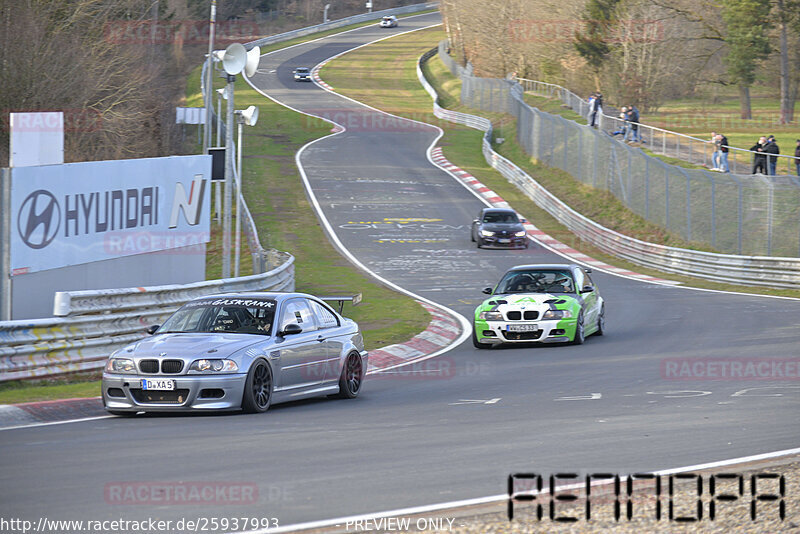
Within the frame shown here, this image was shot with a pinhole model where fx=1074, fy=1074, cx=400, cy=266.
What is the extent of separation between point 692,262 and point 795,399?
67.3 feet

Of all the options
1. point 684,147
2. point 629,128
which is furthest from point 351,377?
point 629,128

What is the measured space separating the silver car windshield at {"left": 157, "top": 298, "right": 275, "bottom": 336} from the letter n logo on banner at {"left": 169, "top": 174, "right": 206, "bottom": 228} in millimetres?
7363

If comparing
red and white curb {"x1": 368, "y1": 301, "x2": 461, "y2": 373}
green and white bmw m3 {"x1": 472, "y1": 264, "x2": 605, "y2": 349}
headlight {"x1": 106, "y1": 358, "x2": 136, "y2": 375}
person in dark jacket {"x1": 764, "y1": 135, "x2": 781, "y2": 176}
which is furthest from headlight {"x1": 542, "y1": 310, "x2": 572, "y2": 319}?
person in dark jacket {"x1": 764, "y1": 135, "x2": 781, "y2": 176}

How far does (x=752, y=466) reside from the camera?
316 inches

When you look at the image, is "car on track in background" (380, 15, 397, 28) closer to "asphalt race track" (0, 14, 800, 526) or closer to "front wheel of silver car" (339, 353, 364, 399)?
"asphalt race track" (0, 14, 800, 526)

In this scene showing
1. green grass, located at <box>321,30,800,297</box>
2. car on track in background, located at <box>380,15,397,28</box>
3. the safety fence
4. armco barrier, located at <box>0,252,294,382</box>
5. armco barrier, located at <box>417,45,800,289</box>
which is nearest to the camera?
armco barrier, located at <box>0,252,294,382</box>

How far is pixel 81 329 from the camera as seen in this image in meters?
14.4

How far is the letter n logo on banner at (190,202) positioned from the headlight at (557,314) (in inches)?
269

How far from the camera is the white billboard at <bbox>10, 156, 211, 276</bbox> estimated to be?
14648 millimetres

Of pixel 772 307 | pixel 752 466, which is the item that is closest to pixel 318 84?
pixel 772 307

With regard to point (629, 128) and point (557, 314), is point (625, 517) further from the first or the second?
point (629, 128)

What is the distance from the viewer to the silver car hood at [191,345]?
35.6ft

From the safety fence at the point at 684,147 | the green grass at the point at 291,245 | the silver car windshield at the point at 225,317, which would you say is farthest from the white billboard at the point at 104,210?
the safety fence at the point at 684,147

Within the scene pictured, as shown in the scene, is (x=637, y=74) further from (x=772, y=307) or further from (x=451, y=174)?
(x=772, y=307)
